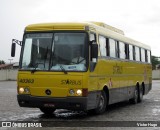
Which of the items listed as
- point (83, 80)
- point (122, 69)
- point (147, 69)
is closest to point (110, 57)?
point (122, 69)

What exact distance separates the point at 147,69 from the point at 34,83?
38.4ft

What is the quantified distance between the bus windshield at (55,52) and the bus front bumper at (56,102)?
2.96 ft

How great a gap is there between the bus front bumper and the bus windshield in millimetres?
903

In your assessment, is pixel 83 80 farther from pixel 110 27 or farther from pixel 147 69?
pixel 147 69

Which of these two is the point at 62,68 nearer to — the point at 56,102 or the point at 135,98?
the point at 56,102

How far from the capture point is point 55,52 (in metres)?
14.5

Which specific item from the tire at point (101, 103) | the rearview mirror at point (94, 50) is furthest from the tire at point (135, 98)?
the rearview mirror at point (94, 50)

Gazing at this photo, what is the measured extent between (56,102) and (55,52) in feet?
5.10

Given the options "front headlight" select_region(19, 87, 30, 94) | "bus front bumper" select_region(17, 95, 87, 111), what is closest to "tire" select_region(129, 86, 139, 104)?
"bus front bumper" select_region(17, 95, 87, 111)

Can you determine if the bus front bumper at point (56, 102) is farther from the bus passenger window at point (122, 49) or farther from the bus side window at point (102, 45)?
the bus passenger window at point (122, 49)

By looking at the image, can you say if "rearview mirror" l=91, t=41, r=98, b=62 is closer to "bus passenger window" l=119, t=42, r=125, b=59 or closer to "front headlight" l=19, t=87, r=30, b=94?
"front headlight" l=19, t=87, r=30, b=94

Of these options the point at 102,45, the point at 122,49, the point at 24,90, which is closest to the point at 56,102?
the point at 24,90

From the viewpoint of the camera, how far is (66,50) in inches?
569

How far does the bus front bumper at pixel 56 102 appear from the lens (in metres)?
14.0
